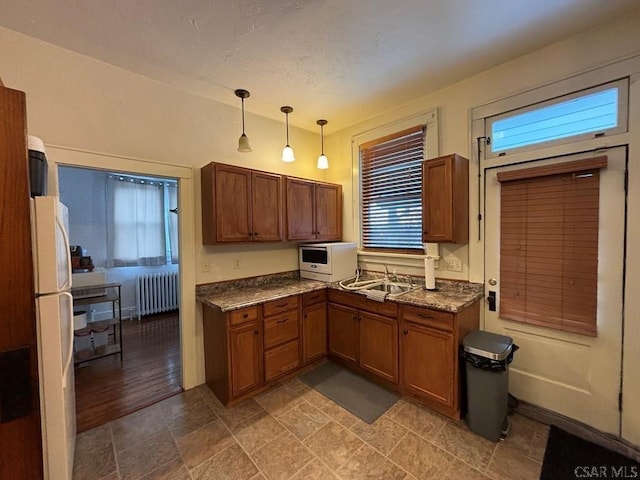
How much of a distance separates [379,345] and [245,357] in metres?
1.27

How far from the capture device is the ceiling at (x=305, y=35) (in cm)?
169

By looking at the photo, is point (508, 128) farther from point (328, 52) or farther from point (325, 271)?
point (325, 271)

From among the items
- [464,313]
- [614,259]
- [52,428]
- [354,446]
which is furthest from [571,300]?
[52,428]

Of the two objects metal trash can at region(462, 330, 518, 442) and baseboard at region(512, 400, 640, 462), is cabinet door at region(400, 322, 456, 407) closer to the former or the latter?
metal trash can at region(462, 330, 518, 442)

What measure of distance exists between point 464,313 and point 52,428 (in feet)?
8.84

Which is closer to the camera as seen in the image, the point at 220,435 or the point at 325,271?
the point at 220,435

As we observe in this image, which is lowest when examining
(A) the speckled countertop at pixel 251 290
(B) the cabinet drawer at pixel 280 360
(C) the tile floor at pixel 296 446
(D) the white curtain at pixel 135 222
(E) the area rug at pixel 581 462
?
(C) the tile floor at pixel 296 446

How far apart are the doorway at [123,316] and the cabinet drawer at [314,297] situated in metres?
1.51

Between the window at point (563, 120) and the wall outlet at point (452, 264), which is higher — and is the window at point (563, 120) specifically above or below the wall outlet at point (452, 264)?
above

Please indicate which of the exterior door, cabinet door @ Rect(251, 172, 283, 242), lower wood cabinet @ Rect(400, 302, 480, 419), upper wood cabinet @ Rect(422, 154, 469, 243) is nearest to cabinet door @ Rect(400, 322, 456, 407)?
lower wood cabinet @ Rect(400, 302, 480, 419)

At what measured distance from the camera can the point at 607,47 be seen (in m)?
1.88

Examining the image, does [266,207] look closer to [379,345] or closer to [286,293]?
[286,293]

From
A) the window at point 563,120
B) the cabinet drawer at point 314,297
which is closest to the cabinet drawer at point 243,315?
the cabinet drawer at point 314,297

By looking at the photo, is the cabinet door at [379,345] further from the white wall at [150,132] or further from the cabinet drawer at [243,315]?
the white wall at [150,132]
